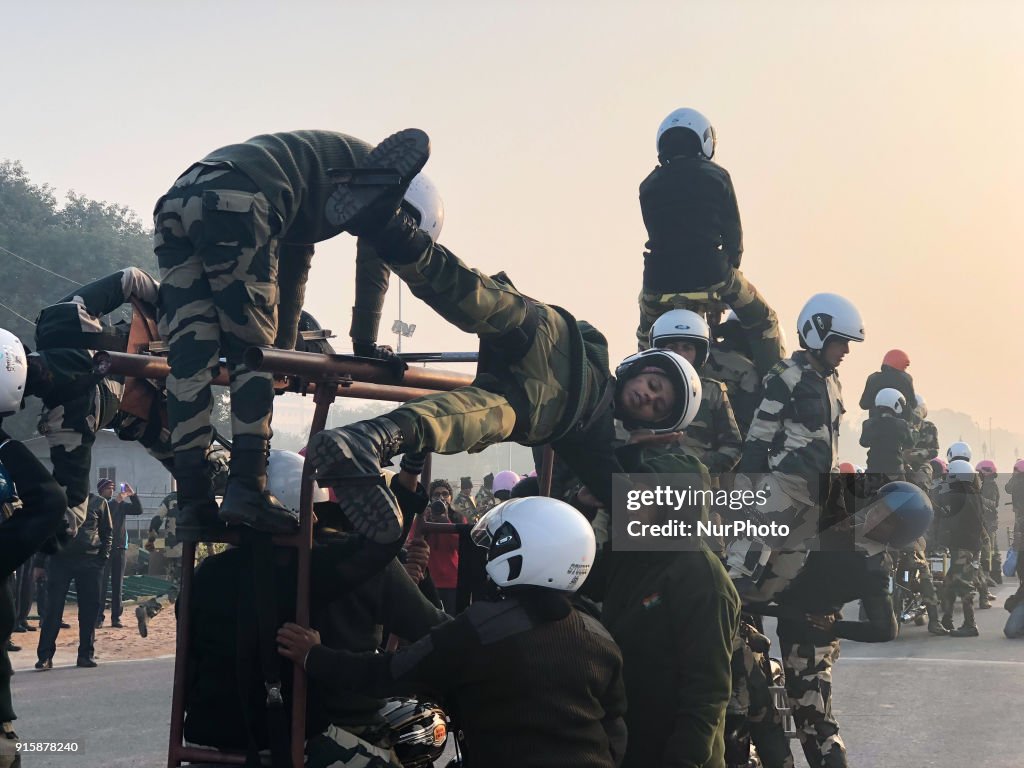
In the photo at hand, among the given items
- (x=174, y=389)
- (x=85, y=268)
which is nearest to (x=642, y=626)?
(x=174, y=389)

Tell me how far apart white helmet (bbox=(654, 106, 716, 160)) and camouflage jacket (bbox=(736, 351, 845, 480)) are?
1.62 m

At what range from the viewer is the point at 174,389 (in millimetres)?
5051

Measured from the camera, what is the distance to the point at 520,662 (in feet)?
13.6

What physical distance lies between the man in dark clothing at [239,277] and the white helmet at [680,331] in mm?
2464

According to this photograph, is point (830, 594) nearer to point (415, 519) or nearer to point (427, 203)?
point (415, 519)

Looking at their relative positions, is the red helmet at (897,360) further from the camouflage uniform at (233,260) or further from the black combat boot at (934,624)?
the camouflage uniform at (233,260)

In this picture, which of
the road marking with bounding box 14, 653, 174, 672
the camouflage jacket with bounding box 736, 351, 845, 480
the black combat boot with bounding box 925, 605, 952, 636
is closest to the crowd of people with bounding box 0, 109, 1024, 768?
the camouflage jacket with bounding box 736, 351, 845, 480

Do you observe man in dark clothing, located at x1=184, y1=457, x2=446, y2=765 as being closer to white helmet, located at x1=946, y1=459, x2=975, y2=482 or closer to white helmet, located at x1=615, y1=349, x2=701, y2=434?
white helmet, located at x1=615, y1=349, x2=701, y2=434

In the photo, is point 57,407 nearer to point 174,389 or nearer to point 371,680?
point 174,389

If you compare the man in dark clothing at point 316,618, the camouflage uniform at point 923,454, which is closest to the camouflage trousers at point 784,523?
the man in dark clothing at point 316,618

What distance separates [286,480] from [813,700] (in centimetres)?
391

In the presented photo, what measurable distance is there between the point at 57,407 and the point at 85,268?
49.5 metres

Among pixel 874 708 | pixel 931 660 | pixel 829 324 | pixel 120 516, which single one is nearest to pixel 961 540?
pixel 931 660

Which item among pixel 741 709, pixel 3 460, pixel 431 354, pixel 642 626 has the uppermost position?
pixel 431 354
